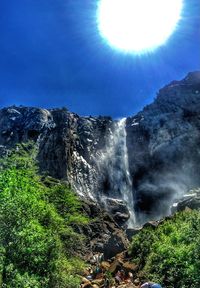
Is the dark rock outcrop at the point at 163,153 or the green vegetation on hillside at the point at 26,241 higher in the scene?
the dark rock outcrop at the point at 163,153

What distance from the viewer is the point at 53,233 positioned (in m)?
21.5

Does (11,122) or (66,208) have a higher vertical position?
(11,122)

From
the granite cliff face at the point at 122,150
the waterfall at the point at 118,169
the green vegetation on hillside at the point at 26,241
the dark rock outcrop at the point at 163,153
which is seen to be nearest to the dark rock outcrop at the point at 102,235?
the granite cliff face at the point at 122,150

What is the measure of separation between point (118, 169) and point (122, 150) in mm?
6837

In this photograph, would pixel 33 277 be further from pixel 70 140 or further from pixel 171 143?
pixel 171 143

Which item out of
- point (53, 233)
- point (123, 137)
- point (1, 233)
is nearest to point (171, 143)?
point (123, 137)

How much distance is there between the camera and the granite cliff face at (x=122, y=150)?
71.5 metres

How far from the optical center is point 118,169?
3059 inches

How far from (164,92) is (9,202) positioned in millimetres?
88678

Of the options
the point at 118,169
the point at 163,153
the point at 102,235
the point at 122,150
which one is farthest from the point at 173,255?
the point at 122,150

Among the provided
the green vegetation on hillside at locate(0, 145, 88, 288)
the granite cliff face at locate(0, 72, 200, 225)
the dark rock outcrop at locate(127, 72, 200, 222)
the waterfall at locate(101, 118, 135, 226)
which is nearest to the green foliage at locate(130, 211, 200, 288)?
the green vegetation on hillside at locate(0, 145, 88, 288)

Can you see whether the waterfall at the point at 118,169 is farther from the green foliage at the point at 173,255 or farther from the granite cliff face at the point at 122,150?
the green foliage at the point at 173,255

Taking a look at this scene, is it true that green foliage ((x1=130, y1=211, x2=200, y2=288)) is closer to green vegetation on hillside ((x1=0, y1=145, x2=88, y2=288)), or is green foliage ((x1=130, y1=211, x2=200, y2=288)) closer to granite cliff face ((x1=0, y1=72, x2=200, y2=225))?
green vegetation on hillside ((x1=0, y1=145, x2=88, y2=288))

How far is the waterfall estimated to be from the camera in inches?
2827
